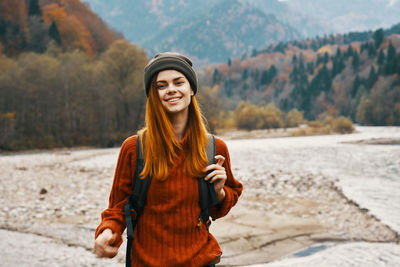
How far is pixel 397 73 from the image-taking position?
69188 mm

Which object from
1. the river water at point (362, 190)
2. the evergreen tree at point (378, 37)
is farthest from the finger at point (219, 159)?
the evergreen tree at point (378, 37)

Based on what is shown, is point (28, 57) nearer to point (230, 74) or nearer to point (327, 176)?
point (327, 176)

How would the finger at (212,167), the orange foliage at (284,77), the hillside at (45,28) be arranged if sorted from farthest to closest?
the orange foliage at (284,77) → the hillside at (45,28) → the finger at (212,167)

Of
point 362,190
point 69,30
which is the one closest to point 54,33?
point 69,30

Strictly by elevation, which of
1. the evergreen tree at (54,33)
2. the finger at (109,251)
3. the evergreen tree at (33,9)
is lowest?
the finger at (109,251)

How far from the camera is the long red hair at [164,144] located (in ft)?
5.84

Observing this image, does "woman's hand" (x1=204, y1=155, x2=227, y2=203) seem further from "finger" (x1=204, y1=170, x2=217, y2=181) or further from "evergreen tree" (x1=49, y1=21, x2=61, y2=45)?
"evergreen tree" (x1=49, y1=21, x2=61, y2=45)

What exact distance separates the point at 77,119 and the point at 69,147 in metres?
3.06

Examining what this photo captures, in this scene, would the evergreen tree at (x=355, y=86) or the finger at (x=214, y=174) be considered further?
the evergreen tree at (x=355, y=86)

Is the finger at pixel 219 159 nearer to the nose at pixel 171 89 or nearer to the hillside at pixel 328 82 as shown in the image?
the nose at pixel 171 89

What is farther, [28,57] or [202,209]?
[28,57]

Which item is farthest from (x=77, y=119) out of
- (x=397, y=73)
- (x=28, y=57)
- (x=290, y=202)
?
(x=397, y=73)

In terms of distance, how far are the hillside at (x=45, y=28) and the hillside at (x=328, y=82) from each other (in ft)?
80.7

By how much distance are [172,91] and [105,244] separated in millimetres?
788
